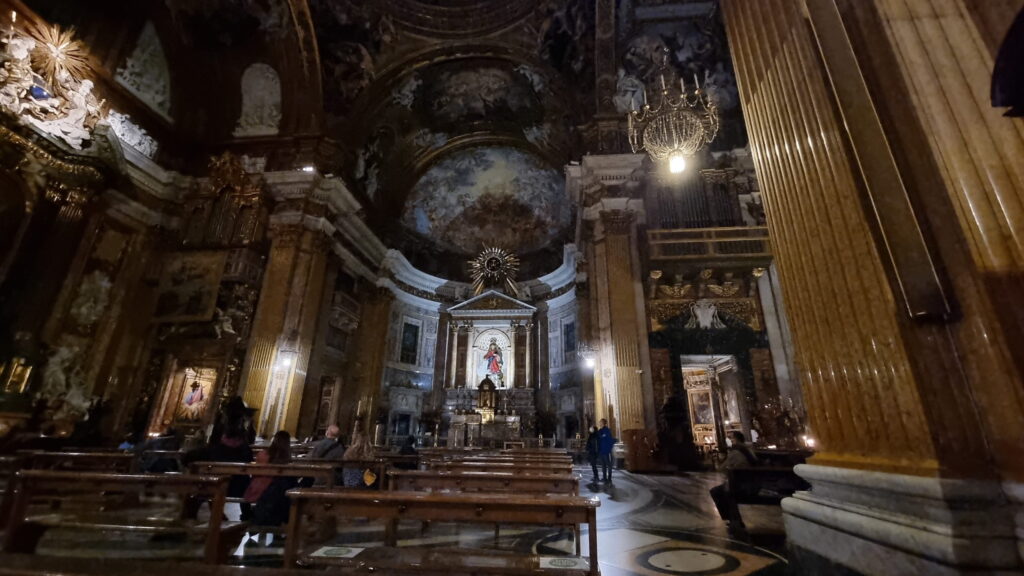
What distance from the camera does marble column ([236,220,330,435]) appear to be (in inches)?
379

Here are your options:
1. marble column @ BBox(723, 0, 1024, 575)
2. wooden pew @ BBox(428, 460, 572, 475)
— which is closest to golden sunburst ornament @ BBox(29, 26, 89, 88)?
wooden pew @ BBox(428, 460, 572, 475)

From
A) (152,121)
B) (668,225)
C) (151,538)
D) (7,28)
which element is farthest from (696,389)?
(7,28)

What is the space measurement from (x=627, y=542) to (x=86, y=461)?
5.70m

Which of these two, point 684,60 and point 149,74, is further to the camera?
point 684,60

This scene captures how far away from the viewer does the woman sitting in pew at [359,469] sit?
411 centimetres

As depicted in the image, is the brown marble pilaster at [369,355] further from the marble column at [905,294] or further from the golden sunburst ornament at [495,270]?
the marble column at [905,294]

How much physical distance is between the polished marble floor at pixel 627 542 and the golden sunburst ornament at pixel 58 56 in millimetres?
10581

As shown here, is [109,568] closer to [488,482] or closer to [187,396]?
[488,482]

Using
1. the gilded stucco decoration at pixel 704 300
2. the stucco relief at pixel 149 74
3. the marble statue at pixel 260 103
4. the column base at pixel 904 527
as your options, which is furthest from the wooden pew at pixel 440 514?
the stucco relief at pixel 149 74

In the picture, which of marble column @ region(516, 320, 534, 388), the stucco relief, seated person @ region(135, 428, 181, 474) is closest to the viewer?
seated person @ region(135, 428, 181, 474)

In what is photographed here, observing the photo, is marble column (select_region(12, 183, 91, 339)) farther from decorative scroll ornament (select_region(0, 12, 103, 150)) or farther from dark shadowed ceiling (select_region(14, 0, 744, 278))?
dark shadowed ceiling (select_region(14, 0, 744, 278))

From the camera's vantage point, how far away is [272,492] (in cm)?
324

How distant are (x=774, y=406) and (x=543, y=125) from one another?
1181 cm

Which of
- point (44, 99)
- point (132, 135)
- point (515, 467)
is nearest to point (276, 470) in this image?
point (515, 467)
